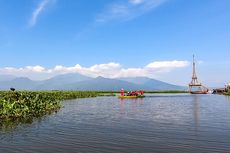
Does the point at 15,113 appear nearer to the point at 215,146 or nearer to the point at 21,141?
the point at 21,141

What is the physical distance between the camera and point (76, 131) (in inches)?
1031

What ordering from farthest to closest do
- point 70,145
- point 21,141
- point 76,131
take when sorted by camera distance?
1. point 76,131
2. point 21,141
3. point 70,145

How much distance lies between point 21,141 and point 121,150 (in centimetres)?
767

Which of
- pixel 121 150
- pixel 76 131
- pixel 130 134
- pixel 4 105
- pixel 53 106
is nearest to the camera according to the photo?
pixel 121 150

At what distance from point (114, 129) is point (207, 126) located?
9151 mm

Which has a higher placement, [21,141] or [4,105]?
[4,105]

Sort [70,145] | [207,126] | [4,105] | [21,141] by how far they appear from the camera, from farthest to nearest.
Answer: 1. [4,105]
2. [207,126]
3. [21,141]
4. [70,145]

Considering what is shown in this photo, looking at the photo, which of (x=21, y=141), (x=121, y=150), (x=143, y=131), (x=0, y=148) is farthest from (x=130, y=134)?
(x=0, y=148)

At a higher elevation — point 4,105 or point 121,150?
point 4,105

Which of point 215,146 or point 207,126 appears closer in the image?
point 215,146

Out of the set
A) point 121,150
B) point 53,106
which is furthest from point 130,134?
point 53,106

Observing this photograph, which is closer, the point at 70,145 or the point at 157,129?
the point at 70,145

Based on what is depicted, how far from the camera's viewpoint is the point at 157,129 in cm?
2683

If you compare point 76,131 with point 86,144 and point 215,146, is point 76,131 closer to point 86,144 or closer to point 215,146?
point 86,144
